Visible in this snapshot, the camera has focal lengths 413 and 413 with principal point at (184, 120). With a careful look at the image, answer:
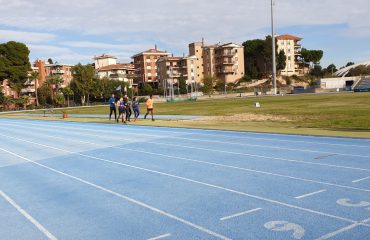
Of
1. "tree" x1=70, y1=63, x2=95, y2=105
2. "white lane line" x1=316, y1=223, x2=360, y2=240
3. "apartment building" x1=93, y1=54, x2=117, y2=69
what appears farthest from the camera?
"apartment building" x1=93, y1=54, x2=117, y2=69

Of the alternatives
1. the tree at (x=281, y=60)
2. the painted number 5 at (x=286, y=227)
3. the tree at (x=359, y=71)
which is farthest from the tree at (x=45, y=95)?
the painted number 5 at (x=286, y=227)

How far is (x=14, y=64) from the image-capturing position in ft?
308

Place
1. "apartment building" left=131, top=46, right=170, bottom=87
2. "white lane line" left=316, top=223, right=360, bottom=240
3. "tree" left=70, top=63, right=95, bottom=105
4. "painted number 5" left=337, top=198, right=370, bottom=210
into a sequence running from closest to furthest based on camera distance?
"white lane line" left=316, top=223, right=360, bottom=240 → "painted number 5" left=337, top=198, right=370, bottom=210 → "tree" left=70, top=63, right=95, bottom=105 → "apartment building" left=131, top=46, right=170, bottom=87

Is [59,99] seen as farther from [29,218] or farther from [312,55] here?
[29,218]

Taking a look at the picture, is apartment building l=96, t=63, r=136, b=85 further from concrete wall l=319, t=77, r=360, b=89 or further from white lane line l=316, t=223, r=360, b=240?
white lane line l=316, t=223, r=360, b=240

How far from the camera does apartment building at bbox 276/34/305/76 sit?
381 ft

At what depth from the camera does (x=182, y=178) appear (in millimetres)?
8688

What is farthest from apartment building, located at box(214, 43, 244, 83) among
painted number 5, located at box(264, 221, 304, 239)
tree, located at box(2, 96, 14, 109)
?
painted number 5, located at box(264, 221, 304, 239)

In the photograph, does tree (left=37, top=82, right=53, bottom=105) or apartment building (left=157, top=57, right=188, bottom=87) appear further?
apartment building (left=157, top=57, right=188, bottom=87)

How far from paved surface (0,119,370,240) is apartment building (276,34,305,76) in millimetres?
106261

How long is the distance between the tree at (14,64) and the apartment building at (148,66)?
35.4 metres

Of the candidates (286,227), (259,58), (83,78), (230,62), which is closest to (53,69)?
(83,78)

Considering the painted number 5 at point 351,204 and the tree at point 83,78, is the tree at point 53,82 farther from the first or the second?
the painted number 5 at point 351,204

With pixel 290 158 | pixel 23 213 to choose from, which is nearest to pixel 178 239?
pixel 23 213
